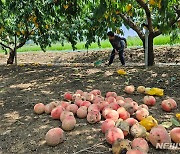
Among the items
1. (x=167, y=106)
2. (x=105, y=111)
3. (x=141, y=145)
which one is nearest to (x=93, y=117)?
(x=105, y=111)

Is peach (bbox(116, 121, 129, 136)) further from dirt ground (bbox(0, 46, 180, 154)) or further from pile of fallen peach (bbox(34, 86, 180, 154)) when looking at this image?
dirt ground (bbox(0, 46, 180, 154))

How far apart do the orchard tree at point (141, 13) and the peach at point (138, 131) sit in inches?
41.0

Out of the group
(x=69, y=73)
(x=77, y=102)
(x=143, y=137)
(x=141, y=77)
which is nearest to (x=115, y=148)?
(x=143, y=137)

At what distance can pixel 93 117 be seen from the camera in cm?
232

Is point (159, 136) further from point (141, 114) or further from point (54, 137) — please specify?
point (54, 137)

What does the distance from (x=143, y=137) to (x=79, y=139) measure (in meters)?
0.50

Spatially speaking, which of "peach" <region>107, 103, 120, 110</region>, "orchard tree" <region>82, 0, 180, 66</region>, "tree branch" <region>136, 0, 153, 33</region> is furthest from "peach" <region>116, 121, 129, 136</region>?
"tree branch" <region>136, 0, 153, 33</region>

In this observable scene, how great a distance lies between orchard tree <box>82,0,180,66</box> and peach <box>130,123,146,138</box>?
104 centimetres

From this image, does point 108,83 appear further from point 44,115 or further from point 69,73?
point 44,115

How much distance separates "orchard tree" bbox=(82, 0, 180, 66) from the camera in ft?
9.16

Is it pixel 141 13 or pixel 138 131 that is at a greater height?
pixel 141 13

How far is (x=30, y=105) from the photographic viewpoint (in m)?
3.07

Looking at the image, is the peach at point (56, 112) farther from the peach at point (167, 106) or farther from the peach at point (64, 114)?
the peach at point (167, 106)

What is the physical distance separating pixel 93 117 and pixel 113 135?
0.43 meters
